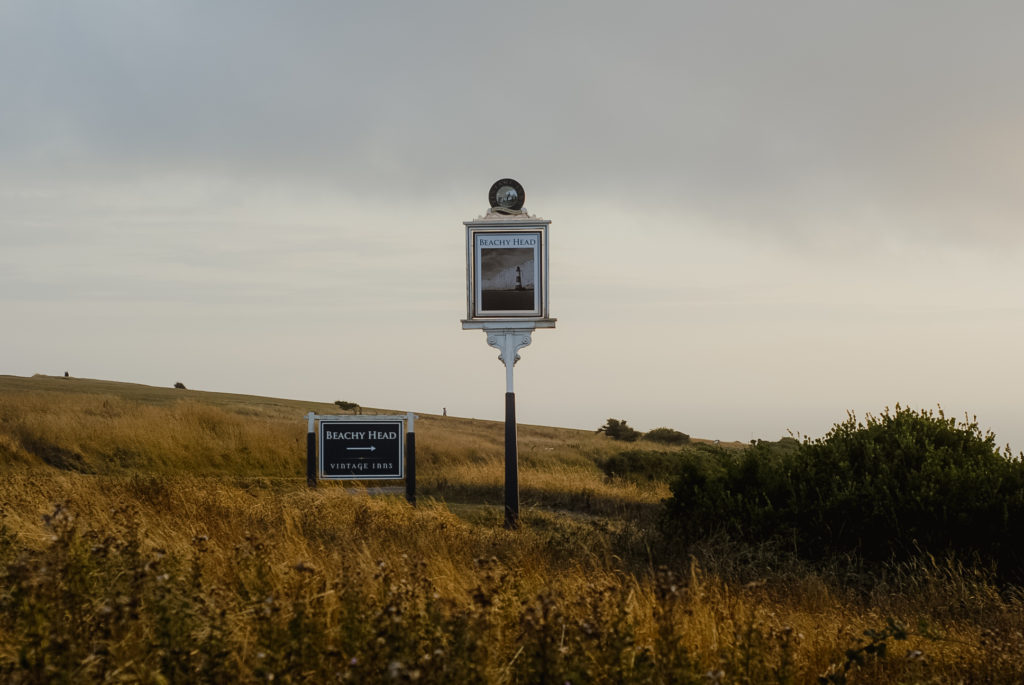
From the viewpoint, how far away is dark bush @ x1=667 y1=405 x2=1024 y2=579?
1145cm

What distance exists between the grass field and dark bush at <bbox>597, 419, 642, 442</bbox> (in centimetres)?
3111

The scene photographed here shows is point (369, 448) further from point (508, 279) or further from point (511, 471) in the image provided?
point (508, 279)

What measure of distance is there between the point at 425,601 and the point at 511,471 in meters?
9.64

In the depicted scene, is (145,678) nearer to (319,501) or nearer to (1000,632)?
(1000,632)

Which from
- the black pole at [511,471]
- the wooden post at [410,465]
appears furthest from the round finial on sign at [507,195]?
the wooden post at [410,465]

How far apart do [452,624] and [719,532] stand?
7988mm

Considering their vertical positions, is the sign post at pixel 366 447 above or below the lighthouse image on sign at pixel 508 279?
below

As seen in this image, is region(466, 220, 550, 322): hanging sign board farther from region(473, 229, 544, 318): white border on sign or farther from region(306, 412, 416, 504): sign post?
region(306, 412, 416, 504): sign post

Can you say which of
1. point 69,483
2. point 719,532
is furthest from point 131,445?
point 719,532

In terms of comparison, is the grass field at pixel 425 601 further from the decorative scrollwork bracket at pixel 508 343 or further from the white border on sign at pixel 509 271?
the white border on sign at pixel 509 271

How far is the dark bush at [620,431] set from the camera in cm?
4688

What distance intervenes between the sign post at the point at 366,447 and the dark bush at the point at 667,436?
32.0 meters

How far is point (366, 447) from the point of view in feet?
56.3

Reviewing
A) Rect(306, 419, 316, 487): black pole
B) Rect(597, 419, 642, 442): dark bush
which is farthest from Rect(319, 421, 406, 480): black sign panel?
Rect(597, 419, 642, 442): dark bush
